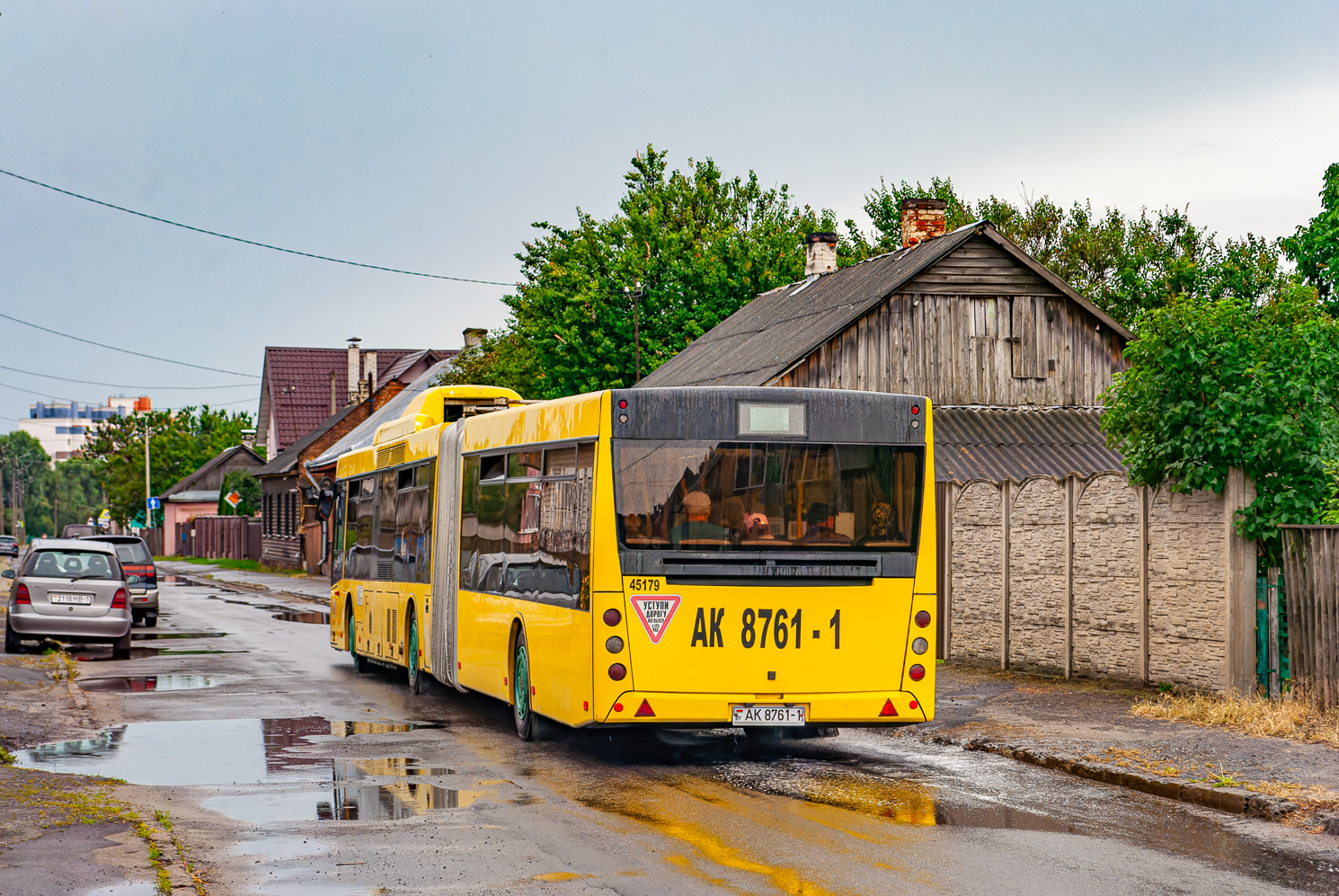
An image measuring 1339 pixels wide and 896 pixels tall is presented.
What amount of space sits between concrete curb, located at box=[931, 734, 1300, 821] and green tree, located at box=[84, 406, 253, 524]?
332 ft

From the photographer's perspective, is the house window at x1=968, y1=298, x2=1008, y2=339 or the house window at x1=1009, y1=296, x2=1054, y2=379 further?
the house window at x1=1009, y1=296, x2=1054, y2=379

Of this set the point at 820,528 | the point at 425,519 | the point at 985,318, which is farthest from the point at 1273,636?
the point at 985,318

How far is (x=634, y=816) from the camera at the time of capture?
9273 millimetres

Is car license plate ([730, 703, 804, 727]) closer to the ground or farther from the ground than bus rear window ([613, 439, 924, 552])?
closer to the ground

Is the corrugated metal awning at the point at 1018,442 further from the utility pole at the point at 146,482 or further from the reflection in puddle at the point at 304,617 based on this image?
the utility pole at the point at 146,482

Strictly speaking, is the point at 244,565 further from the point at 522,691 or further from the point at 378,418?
the point at 522,691

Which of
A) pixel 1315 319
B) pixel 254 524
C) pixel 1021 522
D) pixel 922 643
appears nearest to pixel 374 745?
pixel 922 643

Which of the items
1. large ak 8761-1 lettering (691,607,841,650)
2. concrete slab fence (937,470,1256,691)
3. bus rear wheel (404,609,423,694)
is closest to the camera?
large ak 8761-1 lettering (691,607,841,650)

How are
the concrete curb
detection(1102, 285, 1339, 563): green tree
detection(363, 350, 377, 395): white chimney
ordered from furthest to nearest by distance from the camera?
detection(363, 350, 377, 395): white chimney, detection(1102, 285, 1339, 563): green tree, the concrete curb

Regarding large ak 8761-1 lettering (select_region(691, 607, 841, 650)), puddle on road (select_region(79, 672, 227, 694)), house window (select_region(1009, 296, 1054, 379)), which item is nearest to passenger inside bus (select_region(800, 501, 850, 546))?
large ak 8761-1 lettering (select_region(691, 607, 841, 650))

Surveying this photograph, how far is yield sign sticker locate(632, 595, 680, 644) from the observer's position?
11.1 meters

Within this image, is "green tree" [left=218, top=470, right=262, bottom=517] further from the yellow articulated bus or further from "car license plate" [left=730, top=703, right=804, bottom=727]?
"car license plate" [left=730, top=703, right=804, bottom=727]

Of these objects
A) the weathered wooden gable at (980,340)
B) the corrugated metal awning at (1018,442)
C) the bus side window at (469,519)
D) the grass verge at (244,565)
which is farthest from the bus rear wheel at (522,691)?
the grass verge at (244,565)

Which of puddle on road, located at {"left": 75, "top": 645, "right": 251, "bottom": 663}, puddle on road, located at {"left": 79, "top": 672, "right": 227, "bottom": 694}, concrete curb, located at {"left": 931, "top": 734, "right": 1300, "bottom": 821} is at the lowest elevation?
puddle on road, located at {"left": 75, "top": 645, "right": 251, "bottom": 663}
